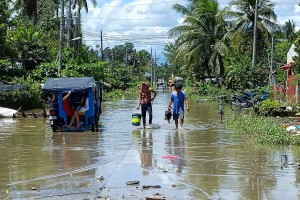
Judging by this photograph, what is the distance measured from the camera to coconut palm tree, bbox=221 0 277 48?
142 ft

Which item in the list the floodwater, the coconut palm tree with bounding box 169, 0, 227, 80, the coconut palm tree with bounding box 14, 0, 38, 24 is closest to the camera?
the floodwater

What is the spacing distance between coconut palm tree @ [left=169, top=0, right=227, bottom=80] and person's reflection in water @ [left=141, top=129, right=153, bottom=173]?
33.2 m

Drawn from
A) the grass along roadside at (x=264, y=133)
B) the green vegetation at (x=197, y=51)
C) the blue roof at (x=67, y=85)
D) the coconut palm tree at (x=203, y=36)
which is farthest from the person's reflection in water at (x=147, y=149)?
the coconut palm tree at (x=203, y=36)

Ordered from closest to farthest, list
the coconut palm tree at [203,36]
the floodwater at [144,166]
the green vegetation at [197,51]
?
the floodwater at [144,166], the green vegetation at [197,51], the coconut palm tree at [203,36]

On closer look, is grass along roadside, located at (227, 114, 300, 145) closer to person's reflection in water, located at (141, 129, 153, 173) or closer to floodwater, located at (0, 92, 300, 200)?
floodwater, located at (0, 92, 300, 200)

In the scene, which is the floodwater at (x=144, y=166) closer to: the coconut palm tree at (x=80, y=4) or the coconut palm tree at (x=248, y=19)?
the coconut palm tree at (x=248, y=19)

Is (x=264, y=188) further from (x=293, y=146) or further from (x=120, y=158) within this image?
(x=293, y=146)

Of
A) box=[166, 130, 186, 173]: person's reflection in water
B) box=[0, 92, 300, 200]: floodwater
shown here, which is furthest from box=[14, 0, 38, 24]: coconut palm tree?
box=[166, 130, 186, 173]: person's reflection in water

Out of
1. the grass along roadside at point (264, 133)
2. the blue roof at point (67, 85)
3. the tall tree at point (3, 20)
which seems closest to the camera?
the grass along roadside at point (264, 133)

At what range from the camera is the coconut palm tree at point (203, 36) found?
164 ft

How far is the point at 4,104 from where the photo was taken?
2936 cm

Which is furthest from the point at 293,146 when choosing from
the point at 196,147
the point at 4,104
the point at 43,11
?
Result: the point at 43,11

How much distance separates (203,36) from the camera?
49.8 metres

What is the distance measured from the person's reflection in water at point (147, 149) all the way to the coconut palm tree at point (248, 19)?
91.8 ft
